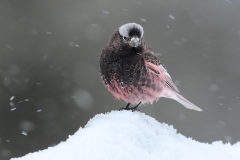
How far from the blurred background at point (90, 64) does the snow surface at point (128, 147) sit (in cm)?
783

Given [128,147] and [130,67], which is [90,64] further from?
[128,147]

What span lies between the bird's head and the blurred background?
5.95 m

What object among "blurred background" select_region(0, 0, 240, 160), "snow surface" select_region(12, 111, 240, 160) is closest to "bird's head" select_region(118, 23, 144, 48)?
"snow surface" select_region(12, 111, 240, 160)

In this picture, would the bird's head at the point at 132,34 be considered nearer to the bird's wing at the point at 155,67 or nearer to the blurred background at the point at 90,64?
the bird's wing at the point at 155,67

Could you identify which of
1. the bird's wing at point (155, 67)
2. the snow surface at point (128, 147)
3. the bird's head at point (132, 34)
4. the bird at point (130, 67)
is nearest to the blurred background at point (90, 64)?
the bird's wing at point (155, 67)

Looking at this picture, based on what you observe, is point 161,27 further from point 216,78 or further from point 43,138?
point 43,138

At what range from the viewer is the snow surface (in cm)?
237

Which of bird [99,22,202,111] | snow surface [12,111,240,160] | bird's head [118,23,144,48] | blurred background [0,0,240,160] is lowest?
snow surface [12,111,240,160]

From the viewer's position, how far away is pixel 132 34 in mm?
4922

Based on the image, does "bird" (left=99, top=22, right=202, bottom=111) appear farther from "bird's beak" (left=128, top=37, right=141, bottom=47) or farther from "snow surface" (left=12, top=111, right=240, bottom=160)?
"snow surface" (left=12, top=111, right=240, bottom=160)

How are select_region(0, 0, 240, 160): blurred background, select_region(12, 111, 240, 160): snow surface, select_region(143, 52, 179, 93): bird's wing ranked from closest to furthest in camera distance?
1. select_region(12, 111, 240, 160): snow surface
2. select_region(143, 52, 179, 93): bird's wing
3. select_region(0, 0, 240, 160): blurred background

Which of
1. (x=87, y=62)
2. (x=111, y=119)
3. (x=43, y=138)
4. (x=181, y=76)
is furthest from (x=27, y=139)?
(x=111, y=119)

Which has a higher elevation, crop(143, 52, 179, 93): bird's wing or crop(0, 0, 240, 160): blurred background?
crop(0, 0, 240, 160): blurred background

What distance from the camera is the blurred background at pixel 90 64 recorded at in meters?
11.3
